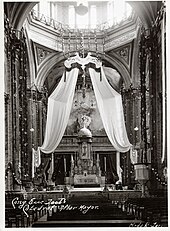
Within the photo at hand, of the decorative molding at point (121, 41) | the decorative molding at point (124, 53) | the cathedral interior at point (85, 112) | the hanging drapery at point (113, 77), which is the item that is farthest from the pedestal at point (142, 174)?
the decorative molding at point (121, 41)

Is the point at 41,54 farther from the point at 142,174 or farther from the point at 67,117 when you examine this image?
the point at 142,174

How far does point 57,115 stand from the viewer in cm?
522

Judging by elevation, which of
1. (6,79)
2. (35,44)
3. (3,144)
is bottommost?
(3,144)

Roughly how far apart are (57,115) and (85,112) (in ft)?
1.01

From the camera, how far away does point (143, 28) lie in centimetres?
521

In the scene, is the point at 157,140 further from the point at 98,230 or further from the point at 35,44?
the point at 35,44

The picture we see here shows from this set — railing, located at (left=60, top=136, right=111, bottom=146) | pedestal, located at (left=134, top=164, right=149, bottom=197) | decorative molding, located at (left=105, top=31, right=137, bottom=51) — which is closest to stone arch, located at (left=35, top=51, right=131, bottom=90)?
decorative molding, located at (left=105, top=31, right=137, bottom=51)

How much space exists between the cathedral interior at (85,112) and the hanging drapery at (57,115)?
0.03 feet

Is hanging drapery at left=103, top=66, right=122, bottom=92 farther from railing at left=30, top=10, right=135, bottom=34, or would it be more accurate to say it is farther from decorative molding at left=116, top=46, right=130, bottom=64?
railing at left=30, top=10, right=135, bottom=34

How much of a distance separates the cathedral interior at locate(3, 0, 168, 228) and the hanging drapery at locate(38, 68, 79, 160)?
10mm

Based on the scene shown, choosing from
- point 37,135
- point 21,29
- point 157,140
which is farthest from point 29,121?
point 157,140

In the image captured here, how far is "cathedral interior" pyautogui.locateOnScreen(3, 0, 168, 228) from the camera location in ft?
16.0

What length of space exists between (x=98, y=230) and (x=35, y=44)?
81.9 inches

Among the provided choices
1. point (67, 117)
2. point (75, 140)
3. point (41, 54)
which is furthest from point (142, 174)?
point (41, 54)
